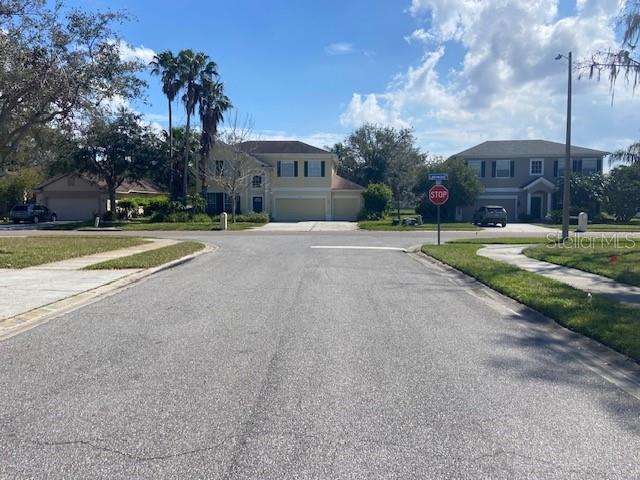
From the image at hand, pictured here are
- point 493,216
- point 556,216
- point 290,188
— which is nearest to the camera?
point 493,216

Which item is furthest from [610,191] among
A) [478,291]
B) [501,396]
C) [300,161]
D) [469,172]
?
[501,396]

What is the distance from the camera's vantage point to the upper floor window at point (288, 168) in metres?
51.3

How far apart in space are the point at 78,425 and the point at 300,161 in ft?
155

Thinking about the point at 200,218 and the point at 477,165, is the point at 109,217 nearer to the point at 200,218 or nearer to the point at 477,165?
the point at 200,218

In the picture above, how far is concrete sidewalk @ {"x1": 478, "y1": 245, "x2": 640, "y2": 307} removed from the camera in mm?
11375

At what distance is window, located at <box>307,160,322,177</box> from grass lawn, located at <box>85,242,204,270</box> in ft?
97.4

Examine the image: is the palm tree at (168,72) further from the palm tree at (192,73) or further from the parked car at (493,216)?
the parked car at (493,216)

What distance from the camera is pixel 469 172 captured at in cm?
4769

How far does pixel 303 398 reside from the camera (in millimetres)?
5328

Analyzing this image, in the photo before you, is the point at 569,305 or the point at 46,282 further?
the point at 46,282

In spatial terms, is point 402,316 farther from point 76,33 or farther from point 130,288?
point 76,33

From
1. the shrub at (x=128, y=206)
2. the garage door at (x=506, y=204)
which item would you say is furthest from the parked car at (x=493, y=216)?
the shrub at (x=128, y=206)

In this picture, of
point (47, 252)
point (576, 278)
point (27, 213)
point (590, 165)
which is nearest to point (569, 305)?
point (576, 278)

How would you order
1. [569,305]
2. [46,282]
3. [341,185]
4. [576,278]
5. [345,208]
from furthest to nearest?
[341,185] < [345,208] < [576,278] < [46,282] < [569,305]
